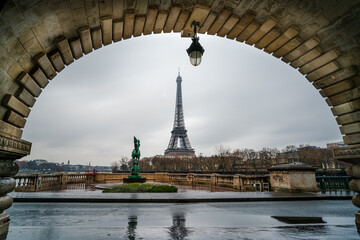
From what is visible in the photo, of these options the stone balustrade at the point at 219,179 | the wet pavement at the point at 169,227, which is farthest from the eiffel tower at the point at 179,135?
the wet pavement at the point at 169,227

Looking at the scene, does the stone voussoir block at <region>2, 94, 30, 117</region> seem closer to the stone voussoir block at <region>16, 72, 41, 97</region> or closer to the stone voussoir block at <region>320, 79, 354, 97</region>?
the stone voussoir block at <region>16, 72, 41, 97</region>

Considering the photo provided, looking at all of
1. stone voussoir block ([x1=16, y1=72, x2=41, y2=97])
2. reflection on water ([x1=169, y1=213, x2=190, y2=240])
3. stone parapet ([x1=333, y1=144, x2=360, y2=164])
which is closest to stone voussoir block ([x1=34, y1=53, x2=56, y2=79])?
stone voussoir block ([x1=16, y1=72, x2=41, y2=97])

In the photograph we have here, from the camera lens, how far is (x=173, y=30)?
5316 millimetres

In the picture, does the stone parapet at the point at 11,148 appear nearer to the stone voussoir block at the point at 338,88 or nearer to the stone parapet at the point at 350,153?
the stone parapet at the point at 350,153

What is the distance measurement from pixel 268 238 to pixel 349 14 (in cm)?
482

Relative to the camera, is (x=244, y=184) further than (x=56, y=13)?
Yes

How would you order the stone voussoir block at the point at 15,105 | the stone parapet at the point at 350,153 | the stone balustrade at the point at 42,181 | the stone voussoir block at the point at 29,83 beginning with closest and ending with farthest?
1. the stone voussoir block at the point at 15,105
2. the stone voussoir block at the point at 29,83
3. the stone parapet at the point at 350,153
4. the stone balustrade at the point at 42,181

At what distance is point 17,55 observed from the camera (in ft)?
11.5

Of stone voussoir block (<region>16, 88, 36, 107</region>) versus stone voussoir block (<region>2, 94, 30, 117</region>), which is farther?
stone voussoir block (<region>16, 88, 36, 107</region>)

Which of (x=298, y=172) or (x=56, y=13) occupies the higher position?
(x=56, y=13)

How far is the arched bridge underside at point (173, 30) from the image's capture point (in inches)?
138

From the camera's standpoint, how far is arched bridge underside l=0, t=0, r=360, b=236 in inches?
138

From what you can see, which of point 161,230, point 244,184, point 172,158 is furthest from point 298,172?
point 172,158

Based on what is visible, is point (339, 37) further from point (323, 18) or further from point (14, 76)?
point (14, 76)
